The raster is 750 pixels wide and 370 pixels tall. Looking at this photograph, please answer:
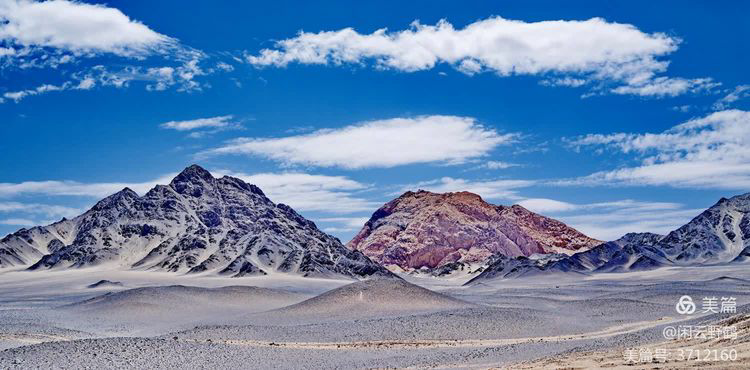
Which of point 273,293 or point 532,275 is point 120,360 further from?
point 532,275

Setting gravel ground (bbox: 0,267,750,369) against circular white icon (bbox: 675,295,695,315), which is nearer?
gravel ground (bbox: 0,267,750,369)

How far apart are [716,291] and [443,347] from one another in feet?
205

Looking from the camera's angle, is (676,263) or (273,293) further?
(676,263)

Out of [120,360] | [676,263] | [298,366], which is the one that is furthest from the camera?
[676,263]

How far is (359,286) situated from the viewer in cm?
7488

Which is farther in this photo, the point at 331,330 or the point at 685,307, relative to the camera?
the point at 685,307

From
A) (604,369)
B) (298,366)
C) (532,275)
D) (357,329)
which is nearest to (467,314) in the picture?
(357,329)

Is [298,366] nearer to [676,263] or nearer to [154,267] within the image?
[154,267]

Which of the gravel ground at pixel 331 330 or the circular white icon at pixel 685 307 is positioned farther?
the circular white icon at pixel 685 307

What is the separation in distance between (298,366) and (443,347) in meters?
11.4

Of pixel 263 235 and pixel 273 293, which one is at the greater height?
pixel 263 235

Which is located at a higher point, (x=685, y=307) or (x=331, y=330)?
(x=331, y=330)

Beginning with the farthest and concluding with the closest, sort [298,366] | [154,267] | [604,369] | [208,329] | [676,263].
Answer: [676,263] → [154,267] → [208,329] → [298,366] → [604,369]

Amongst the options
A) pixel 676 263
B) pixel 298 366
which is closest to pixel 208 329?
pixel 298 366
